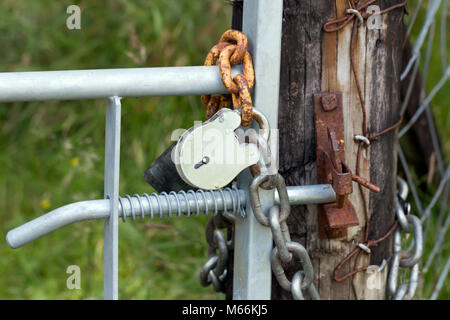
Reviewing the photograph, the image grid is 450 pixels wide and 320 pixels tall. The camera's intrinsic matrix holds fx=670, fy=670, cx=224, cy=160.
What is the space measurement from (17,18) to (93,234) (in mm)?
1329

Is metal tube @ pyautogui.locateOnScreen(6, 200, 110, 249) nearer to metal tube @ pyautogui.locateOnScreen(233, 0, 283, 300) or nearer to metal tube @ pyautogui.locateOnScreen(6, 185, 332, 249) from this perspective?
metal tube @ pyautogui.locateOnScreen(6, 185, 332, 249)

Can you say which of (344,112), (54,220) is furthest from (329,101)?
(54,220)

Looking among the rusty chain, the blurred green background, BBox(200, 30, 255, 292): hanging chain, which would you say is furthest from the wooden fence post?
the blurred green background

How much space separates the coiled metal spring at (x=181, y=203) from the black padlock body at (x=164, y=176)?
0.03 m

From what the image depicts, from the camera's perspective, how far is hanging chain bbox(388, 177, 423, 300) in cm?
160

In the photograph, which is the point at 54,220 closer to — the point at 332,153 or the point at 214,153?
the point at 214,153

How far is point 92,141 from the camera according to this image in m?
3.13

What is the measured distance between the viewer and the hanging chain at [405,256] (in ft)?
5.24

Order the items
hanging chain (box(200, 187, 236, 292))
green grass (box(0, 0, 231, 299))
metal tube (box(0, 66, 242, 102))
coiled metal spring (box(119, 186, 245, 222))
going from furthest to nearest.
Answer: green grass (box(0, 0, 231, 299)), hanging chain (box(200, 187, 236, 292)), coiled metal spring (box(119, 186, 245, 222)), metal tube (box(0, 66, 242, 102))

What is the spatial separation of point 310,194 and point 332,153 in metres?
0.10

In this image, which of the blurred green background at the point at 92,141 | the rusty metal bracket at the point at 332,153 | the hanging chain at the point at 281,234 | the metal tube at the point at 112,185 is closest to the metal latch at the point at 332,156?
the rusty metal bracket at the point at 332,153

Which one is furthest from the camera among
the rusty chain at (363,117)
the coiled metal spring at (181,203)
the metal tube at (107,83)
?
the rusty chain at (363,117)

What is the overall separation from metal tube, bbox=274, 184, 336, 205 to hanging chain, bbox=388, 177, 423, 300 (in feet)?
0.98

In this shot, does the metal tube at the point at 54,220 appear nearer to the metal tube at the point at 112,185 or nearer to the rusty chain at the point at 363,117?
the metal tube at the point at 112,185
